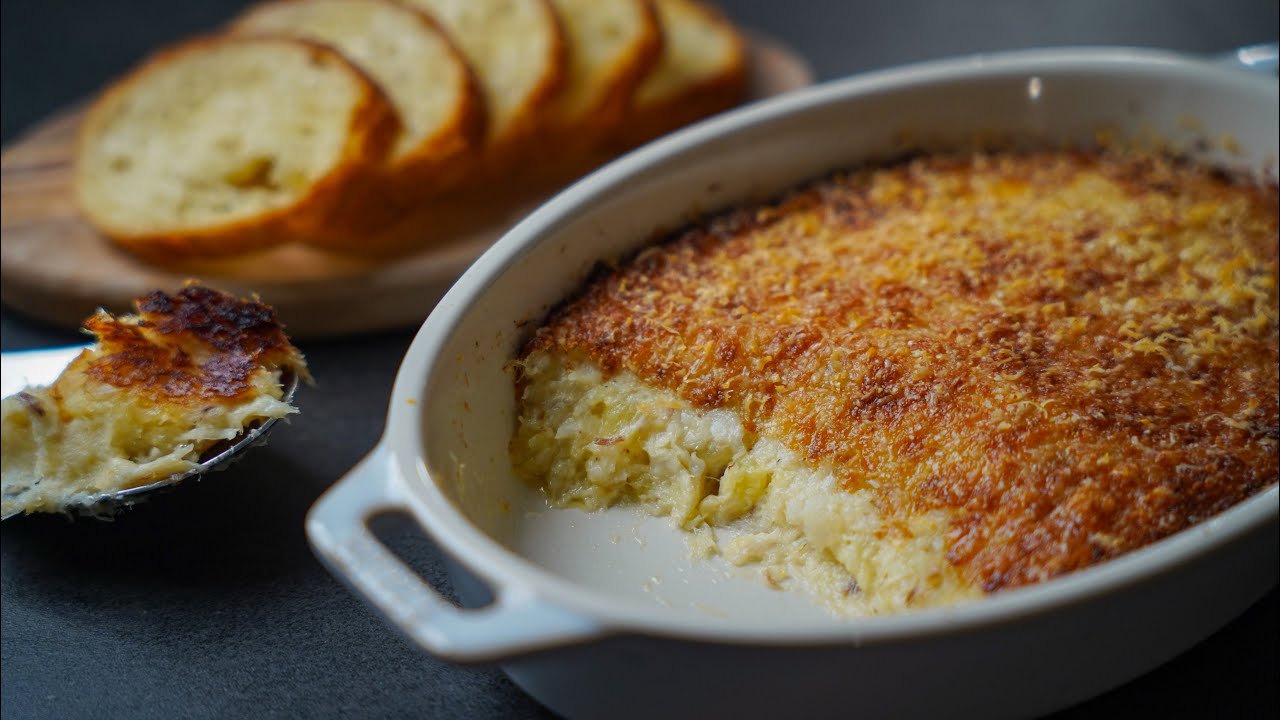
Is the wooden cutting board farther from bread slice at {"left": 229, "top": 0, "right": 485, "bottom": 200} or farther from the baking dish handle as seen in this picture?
the baking dish handle

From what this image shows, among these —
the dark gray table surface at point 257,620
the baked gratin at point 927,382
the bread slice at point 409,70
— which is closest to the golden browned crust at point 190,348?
the dark gray table surface at point 257,620

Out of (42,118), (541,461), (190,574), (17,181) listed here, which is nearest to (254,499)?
(190,574)

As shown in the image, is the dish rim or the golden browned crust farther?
the golden browned crust

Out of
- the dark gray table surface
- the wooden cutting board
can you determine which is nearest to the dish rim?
the dark gray table surface

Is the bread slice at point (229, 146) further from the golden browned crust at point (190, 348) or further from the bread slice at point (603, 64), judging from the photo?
the golden browned crust at point (190, 348)

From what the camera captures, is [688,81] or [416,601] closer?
[416,601]

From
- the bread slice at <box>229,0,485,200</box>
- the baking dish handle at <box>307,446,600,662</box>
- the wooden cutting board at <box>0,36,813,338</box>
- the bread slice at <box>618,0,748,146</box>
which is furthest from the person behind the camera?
the bread slice at <box>618,0,748,146</box>

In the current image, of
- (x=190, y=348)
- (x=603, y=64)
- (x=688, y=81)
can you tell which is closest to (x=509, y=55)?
(x=603, y=64)

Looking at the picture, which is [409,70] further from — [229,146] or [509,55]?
Result: [229,146]
